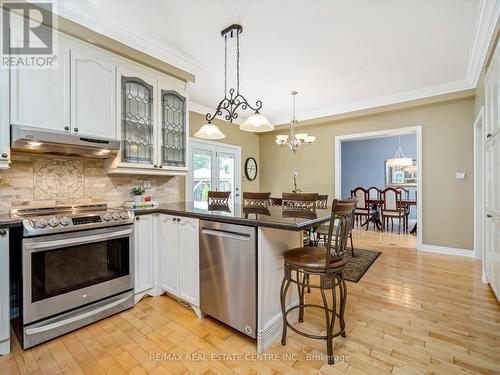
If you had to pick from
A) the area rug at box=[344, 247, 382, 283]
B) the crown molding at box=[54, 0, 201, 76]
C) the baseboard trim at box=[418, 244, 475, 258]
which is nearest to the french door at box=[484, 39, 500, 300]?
the area rug at box=[344, 247, 382, 283]

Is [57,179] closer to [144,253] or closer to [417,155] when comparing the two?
[144,253]

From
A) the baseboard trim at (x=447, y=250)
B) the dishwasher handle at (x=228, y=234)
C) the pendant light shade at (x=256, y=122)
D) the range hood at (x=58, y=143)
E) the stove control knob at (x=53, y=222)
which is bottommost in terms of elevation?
the baseboard trim at (x=447, y=250)

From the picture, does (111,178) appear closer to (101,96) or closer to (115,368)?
(101,96)

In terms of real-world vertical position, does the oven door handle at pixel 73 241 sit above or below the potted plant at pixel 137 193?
below

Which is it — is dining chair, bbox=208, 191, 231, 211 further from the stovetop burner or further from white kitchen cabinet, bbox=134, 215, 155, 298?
the stovetop burner

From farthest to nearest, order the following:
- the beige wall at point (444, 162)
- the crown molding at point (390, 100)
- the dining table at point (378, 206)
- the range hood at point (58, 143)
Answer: the dining table at point (378, 206) < the beige wall at point (444, 162) < the crown molding at point (390, 100) < the range hood at point (58, 143)

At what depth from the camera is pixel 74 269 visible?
1.94m

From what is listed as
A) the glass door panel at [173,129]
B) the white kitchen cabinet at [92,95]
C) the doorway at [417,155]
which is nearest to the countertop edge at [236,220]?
the glass door panel at [173,129]

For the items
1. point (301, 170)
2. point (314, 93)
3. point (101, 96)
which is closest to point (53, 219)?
point (101, 96)

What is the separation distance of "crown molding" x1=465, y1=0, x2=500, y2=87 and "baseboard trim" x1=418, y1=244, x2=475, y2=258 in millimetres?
2561

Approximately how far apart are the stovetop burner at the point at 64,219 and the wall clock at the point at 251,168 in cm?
397

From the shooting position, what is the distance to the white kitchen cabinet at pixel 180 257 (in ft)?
6.92

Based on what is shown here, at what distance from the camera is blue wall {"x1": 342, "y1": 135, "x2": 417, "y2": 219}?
7527 millimetres

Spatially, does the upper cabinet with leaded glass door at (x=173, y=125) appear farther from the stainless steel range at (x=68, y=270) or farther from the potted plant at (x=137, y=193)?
the stainless steel range at (x=68, y=270)
